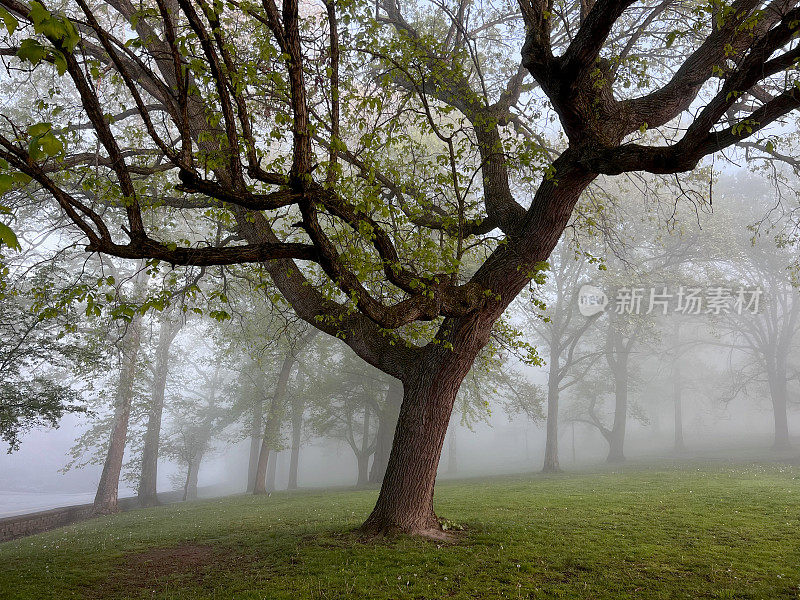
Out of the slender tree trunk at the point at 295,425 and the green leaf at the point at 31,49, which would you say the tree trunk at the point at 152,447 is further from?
the green leaf at the point at 31,49

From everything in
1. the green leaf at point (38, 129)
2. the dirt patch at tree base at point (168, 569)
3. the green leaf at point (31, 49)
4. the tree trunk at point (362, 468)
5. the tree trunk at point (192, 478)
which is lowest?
the tree trunk at point (192, 478)

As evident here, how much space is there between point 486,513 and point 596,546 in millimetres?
3605

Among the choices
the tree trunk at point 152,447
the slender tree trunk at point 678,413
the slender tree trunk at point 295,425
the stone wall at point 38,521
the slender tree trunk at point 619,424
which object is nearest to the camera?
the stone wall at point 38,521

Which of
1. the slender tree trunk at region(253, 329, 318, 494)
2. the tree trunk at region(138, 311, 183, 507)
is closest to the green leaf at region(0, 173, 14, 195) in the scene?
the slender tree trunk at region(253, 329, 318, 494)

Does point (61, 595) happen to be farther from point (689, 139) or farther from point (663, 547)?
point (689, 139)

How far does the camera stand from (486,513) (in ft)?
36.0

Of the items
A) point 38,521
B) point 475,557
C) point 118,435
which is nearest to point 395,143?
point 475,557

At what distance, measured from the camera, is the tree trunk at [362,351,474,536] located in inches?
330

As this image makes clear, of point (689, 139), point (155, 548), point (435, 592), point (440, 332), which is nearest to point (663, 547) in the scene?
point (435, 592)

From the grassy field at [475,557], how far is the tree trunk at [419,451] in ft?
1.77

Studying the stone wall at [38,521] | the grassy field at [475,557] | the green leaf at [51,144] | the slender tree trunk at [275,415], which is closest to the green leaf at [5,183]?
the green leaf at [51,144]

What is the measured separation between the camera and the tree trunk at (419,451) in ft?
27.5

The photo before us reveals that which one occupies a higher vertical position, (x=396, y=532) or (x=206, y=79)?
(x=206, y=79)

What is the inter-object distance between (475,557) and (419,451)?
75.2 inches
